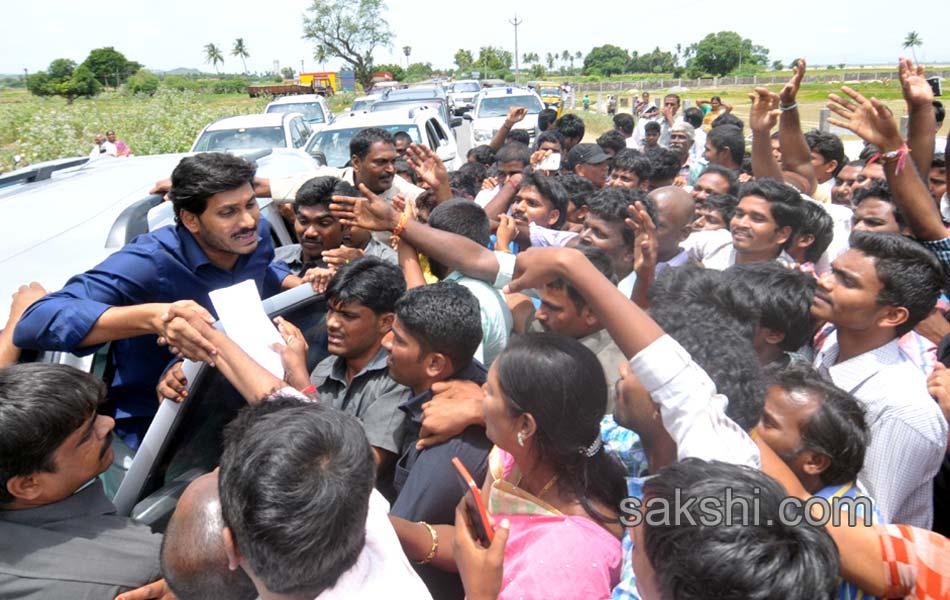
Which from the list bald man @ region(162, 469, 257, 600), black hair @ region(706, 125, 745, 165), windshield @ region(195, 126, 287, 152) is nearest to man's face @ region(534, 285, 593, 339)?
bald man @ region(162, 469, 257, 600)

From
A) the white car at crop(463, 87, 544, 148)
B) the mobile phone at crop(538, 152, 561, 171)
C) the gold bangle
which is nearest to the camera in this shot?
the gold bangle

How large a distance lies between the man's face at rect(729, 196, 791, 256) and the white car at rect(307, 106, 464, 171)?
6.26 m

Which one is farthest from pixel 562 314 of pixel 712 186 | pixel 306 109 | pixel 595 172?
pixel 306 109

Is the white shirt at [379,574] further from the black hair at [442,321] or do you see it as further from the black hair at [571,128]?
the black hair at [571,128]

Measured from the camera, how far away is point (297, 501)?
1.22 metres

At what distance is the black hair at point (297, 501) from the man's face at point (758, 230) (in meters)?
2.84

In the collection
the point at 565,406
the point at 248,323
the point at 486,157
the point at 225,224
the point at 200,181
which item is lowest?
the point at 486,157

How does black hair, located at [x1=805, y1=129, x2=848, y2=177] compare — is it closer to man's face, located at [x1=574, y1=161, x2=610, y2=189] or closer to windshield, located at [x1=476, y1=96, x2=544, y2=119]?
man's face, located at [x1=574, y1=161, x2=610, y2=189]

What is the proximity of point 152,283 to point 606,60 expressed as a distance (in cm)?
12074

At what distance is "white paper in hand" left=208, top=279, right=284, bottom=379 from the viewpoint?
77.4 inches

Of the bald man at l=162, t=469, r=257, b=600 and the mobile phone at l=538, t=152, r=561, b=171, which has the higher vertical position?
the mobile phone at l=538, t=152, r=561, b=171

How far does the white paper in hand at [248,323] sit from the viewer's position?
197 centimetres

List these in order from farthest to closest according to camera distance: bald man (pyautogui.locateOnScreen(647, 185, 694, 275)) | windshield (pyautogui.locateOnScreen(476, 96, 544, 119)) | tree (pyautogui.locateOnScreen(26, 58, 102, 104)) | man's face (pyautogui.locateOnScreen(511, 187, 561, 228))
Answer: tree (pyautogui.locateOnScreen(26, 58, 102, 104)), windshield (pyautogui.locateOnScreen(476, 96, 544, 119)), man's face (pyautogui.locateOnScreen(511, 187, 561, 228)), bald man (pyautogui.locateOnScreen(647, 185, 694, 275))

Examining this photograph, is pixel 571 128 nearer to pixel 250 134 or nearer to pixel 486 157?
pixel 486 157
